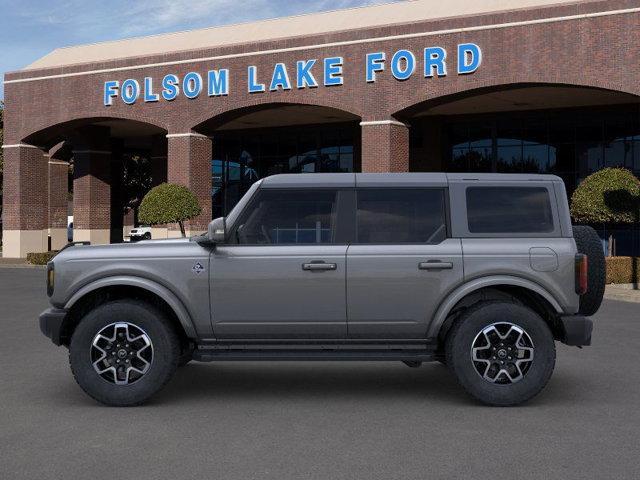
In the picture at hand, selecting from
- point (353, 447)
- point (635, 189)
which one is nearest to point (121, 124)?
point (635, 189)

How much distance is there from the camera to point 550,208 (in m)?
7.43

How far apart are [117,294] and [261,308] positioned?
1504mm

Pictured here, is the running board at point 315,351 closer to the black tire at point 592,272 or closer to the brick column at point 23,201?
the black tire at point 592,272

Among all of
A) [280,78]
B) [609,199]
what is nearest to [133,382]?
[609,199]

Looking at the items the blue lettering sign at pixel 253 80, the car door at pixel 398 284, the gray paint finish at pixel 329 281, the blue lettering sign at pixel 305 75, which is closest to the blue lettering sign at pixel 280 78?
the blue lettering sign at pixel 305 75

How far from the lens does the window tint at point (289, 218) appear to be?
24.4ft

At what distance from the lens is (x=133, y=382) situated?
7242 mm

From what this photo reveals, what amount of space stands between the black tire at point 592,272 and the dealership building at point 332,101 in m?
20.1

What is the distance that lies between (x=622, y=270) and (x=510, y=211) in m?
16.3

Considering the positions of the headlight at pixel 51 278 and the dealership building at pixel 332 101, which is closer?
the headlight at pixel 51 278

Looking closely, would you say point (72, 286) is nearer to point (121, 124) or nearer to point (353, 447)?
point (353, 447)

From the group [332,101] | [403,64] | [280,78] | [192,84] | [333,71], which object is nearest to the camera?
[403,64]

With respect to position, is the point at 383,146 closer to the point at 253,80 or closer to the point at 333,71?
the point at 333,71

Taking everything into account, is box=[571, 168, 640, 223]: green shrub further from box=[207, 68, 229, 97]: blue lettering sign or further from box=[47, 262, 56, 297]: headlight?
box=[47, 262, 56, 297]: headlight
